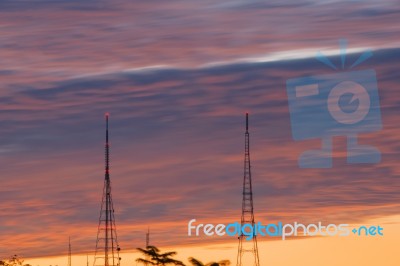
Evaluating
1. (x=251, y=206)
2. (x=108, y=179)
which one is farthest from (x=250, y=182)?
(x=108, y=179)

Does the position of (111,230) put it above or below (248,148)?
below

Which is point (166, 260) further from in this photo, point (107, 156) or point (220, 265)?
point (107, 156)

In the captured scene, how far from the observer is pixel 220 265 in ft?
557

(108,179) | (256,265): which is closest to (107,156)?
(108,179)

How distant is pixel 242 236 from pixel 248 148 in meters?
12.5

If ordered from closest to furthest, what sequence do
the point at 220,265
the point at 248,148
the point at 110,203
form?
the point at 110,203 < the point at 248,148 < the point at 220,265

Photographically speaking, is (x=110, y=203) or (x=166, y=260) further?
(x=166, y=260)

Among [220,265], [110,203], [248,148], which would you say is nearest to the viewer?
[110,203]

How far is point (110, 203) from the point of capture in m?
139

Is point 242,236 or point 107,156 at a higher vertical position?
point 107,156

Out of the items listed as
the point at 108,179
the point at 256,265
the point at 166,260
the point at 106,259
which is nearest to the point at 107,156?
the point at 108,179

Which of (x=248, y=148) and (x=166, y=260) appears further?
(x=166, y=260)

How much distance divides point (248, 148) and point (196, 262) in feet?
98.4

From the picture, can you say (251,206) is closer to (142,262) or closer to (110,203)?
(110,203)
